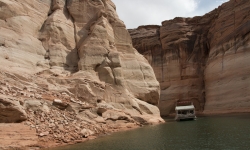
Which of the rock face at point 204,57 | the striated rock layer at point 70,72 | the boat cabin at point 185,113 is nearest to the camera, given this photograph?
the striated rock layer at point 70,72

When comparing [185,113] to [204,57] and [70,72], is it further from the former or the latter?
[204,57]

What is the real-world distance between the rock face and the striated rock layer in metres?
19.4

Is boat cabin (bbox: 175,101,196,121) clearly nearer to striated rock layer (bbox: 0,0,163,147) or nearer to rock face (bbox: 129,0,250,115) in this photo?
striated rock layer (bbox: 0,0,163,147)

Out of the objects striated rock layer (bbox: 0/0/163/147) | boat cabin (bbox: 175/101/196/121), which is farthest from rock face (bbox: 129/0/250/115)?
striated rock layer (bbox: 0/0/163/147)

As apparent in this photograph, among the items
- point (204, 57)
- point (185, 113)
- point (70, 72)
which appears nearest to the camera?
point (70, 72)

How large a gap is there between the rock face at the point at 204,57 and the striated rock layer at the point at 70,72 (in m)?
19.4

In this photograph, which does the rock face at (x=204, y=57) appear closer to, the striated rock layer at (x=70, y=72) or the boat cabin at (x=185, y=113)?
the boat cabin at (x=185, y=113)

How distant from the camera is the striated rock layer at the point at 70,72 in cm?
1911

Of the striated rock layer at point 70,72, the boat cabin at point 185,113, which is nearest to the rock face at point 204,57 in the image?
the boat cabin at point 185,113

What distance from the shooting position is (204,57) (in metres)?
65.4

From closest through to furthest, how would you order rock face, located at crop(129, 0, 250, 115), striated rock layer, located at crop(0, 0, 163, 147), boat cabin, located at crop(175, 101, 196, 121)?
striated rock layer, located at crop(0, 0, 163, 147), boat cabin, located at crop(175, 101, 196, 121), rock face, located at crop(129, 0, 250, 115)

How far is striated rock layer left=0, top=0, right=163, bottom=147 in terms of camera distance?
19.1 metres

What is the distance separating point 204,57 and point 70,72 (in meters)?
44.3

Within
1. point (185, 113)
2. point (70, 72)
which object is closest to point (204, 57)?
point (185, 113)
